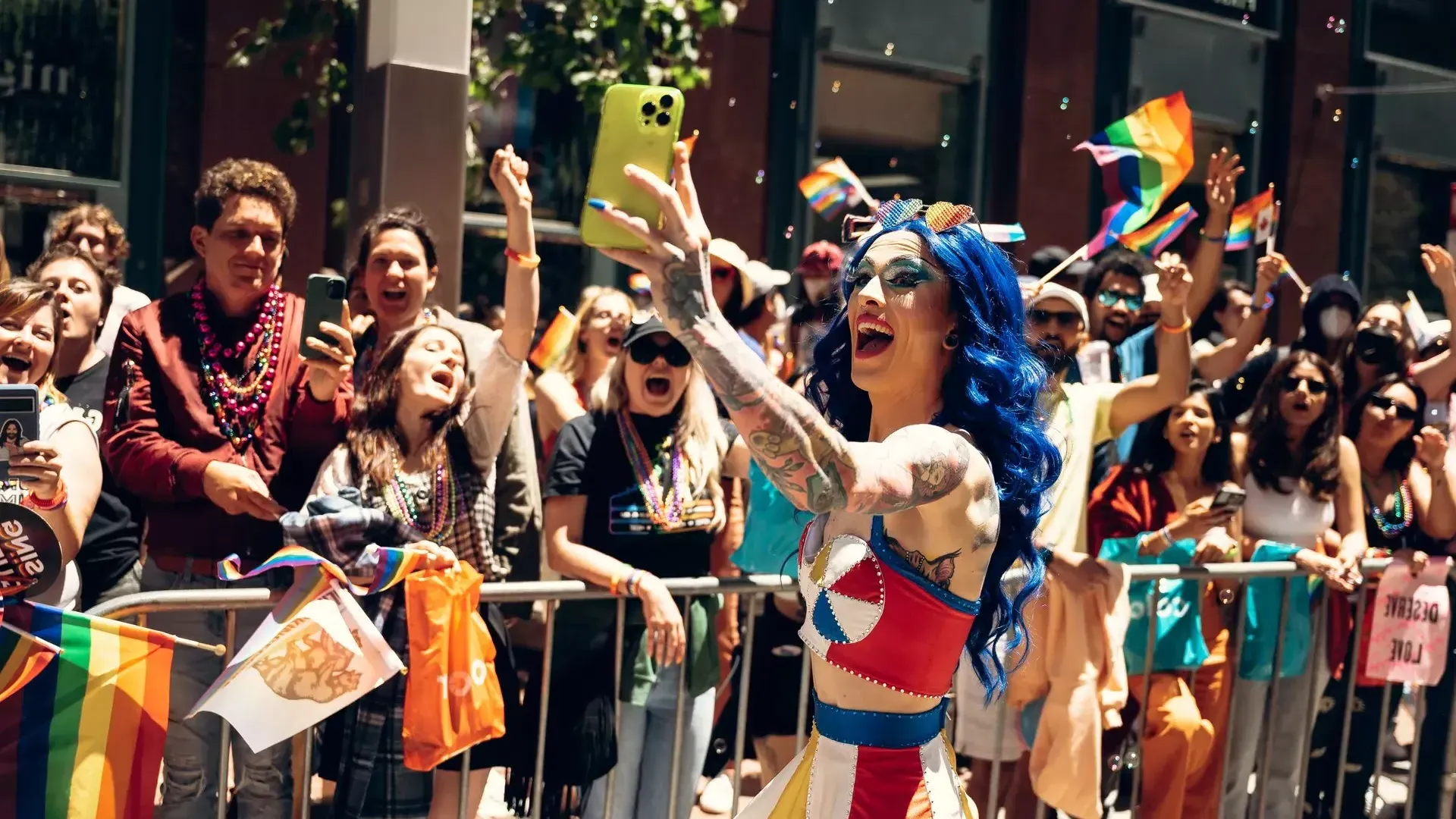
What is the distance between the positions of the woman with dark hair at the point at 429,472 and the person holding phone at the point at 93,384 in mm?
592

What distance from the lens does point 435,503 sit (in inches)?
164

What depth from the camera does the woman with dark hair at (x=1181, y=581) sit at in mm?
4961

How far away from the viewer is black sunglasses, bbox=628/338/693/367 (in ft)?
14.9

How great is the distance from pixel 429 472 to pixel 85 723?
103 centimetres

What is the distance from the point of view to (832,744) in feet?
9.64

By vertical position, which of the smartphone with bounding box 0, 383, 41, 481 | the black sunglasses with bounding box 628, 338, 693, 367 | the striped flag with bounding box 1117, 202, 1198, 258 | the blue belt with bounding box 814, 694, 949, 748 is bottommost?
the blue belt with bounding box 814, 694, 949, 748

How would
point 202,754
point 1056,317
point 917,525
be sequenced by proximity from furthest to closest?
point 1056,317, point 202,754, point 917,525

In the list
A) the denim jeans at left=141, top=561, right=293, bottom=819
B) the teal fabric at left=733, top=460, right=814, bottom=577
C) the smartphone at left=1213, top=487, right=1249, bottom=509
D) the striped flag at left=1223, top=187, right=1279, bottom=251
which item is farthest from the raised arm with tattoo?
the striped flag at left=1223, top=187, right=1279, bottom=251

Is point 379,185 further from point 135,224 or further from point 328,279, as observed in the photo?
point 135,224

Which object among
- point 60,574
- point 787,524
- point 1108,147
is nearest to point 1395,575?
point 1108,147

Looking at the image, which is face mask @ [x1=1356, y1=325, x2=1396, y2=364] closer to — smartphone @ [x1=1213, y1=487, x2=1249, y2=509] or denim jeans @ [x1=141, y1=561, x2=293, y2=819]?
smartphone @ [x1=1213, y1=487, x2=1249, y2=509]

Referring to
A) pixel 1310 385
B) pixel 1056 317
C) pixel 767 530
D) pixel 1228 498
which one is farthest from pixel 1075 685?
pixel 1310 385

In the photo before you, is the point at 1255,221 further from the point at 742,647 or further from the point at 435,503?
the point at 435,503

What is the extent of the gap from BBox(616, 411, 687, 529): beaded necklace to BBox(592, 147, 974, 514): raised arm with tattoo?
204 centimetres
